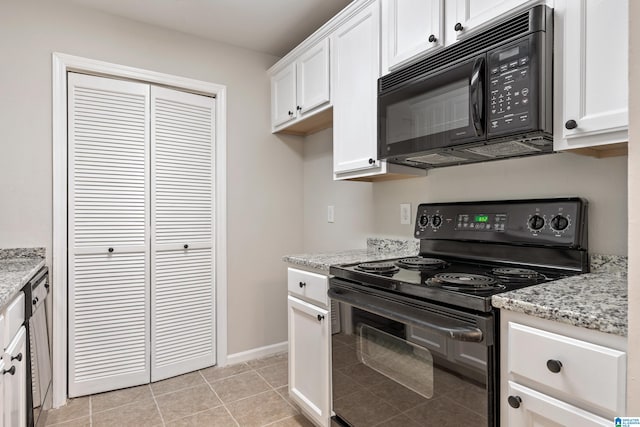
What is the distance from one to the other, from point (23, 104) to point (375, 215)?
88.0 inches

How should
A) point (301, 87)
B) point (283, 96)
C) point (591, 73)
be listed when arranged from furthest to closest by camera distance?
point (283, 96), point (301, 87), point (591, 73)

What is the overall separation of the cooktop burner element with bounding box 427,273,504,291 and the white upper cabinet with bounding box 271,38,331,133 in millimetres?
1352

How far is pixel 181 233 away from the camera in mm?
2629

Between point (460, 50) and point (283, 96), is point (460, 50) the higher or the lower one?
the lower one

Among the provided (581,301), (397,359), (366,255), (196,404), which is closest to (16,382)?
(196,404)

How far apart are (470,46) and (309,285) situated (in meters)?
1.30

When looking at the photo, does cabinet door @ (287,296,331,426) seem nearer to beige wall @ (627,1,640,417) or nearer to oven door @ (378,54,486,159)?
oven door @ (378,54,486,159)

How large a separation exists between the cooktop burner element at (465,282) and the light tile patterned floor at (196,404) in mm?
1243

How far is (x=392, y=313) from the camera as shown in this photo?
136 centimetres

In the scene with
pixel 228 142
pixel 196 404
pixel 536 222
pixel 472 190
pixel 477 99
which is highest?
pixel 228 142

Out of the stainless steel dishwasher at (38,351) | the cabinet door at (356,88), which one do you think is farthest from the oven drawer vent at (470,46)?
the stainless steel dishwasher at (38,351)

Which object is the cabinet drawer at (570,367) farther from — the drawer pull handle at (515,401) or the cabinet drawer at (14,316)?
the cabinet drawer at (14,316)

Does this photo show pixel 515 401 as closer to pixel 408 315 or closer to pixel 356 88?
pixel 408 315

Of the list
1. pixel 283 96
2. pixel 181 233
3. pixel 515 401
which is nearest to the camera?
→ pixel 515 401
